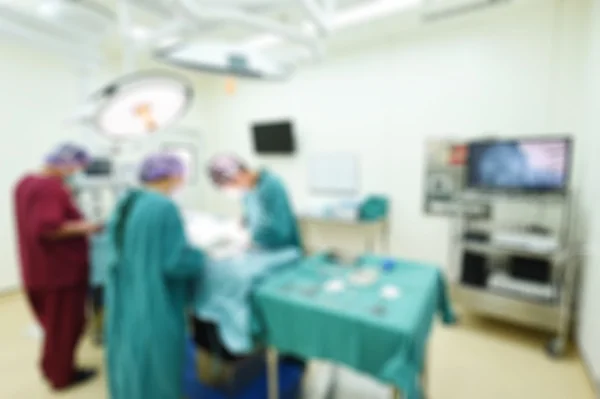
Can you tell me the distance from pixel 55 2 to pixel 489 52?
345cm

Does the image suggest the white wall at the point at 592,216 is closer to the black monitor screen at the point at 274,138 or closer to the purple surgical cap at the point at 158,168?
the purple surgical cap at the point at 158,168

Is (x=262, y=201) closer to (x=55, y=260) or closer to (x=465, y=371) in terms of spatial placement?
(x=55, y=260)

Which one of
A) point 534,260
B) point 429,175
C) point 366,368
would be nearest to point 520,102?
point 429,175

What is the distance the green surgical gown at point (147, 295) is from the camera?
1529 mm

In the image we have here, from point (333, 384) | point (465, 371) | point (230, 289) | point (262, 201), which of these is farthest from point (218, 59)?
point (465, 371)

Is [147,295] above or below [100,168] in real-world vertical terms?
below

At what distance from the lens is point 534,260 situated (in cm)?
254

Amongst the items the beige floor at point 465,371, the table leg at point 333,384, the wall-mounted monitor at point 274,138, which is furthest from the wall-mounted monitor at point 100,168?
the table leg at point 333,384

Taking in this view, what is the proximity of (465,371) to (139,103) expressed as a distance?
8.22 feet

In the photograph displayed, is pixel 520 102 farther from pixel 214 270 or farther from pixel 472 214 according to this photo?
pixel 214 270

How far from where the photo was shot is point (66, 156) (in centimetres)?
213

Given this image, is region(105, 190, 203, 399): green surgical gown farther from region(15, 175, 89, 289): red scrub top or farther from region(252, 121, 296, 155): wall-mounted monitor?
region(252, 121, 296, 155): wall-mounted monitor

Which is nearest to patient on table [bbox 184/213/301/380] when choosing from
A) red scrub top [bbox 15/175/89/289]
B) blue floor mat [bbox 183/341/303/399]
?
blue floor mat [bbox 183/341/303/399]

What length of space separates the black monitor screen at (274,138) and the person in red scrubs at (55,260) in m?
2.49
